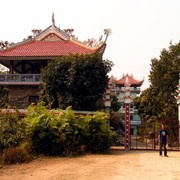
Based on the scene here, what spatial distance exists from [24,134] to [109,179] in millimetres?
5177

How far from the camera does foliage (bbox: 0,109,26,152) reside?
35.6 feet

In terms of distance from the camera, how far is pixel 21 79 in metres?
21.6

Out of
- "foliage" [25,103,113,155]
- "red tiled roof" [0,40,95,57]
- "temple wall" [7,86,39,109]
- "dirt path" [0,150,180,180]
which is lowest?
"dirt path" [0,150,180,180]

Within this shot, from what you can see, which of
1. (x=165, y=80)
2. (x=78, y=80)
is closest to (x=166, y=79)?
(x=165, y=80)

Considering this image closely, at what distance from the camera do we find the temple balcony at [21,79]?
2134 cm

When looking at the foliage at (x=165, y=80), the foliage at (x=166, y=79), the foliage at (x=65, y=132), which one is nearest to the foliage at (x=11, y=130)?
the foliage at (x=65, y=132)

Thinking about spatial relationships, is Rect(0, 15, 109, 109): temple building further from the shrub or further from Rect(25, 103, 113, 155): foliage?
the shrub

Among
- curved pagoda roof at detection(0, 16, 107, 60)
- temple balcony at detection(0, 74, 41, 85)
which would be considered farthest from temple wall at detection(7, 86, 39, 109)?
curved pagoda roof at detection(0, 16, 107, 60)

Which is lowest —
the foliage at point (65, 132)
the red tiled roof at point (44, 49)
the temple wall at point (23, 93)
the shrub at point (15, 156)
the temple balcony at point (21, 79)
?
the shrub at point (15, 156)

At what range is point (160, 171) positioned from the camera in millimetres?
8180

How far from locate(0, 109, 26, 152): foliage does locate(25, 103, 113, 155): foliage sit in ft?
1.19

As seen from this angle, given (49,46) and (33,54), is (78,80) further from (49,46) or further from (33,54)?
(49,46)

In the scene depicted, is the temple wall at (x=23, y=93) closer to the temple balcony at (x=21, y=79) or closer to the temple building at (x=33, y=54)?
the temple building at (x=33, y=54)

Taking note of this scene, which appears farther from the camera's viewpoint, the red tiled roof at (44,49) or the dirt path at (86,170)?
the red tiled roof at (44,49)
